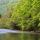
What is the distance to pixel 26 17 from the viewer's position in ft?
58.4

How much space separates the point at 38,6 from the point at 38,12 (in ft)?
1.95

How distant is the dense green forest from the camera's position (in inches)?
650

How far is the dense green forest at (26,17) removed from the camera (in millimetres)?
16500

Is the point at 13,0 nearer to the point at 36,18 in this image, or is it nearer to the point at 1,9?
the point at 1,9

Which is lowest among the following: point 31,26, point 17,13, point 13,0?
point 31,26

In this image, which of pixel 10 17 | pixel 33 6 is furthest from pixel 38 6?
pixel 10 17

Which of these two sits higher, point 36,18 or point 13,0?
point 13,0

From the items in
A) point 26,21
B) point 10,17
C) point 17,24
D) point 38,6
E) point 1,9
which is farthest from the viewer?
point 1,9

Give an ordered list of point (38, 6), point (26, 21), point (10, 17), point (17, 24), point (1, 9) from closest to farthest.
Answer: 1. point (38, 6)
2. point (26, 21)
3. point (17, 24)
4. point (10, 17)
5. point (1, 9)

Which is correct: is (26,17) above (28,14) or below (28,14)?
below

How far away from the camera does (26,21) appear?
57.6ft

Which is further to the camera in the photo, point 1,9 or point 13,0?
point 1,9

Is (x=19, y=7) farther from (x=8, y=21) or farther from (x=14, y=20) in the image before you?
(x=8, y=21)

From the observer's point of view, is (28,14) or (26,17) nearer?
(28,14)
